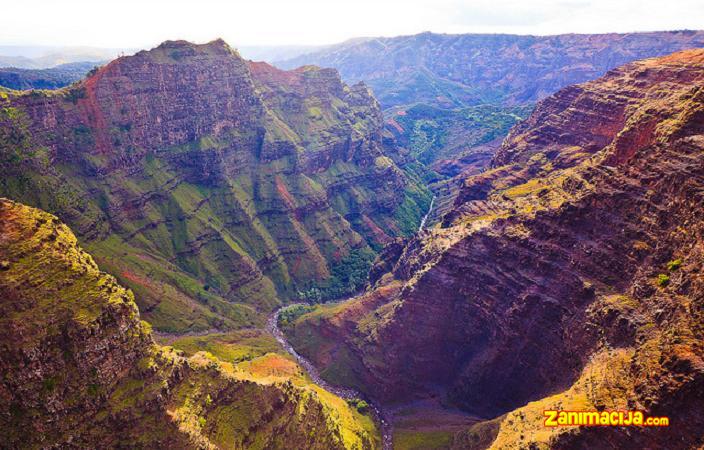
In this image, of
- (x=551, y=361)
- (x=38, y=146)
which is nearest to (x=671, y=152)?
(x=551, y=361)

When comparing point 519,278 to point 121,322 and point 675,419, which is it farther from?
point 121,322

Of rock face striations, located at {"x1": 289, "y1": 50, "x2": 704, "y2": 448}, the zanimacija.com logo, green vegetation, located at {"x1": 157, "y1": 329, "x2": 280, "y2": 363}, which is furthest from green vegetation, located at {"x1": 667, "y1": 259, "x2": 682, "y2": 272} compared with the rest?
green vegetation, located at {"x1": 157, "y1": 329, "x2": 280, "y2": 363}

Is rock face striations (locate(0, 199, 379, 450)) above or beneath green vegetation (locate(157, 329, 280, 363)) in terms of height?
above

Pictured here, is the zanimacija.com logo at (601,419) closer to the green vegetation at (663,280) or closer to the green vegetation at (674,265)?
the green vegetation at (663,280)

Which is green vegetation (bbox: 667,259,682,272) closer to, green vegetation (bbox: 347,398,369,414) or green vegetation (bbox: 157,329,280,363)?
green vegetation (bbox: 347,398,369,414)

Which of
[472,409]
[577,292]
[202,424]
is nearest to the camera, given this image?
[202,424]

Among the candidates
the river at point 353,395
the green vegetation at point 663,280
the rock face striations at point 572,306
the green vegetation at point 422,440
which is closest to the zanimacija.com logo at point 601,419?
the rock face striations at point 572,306
